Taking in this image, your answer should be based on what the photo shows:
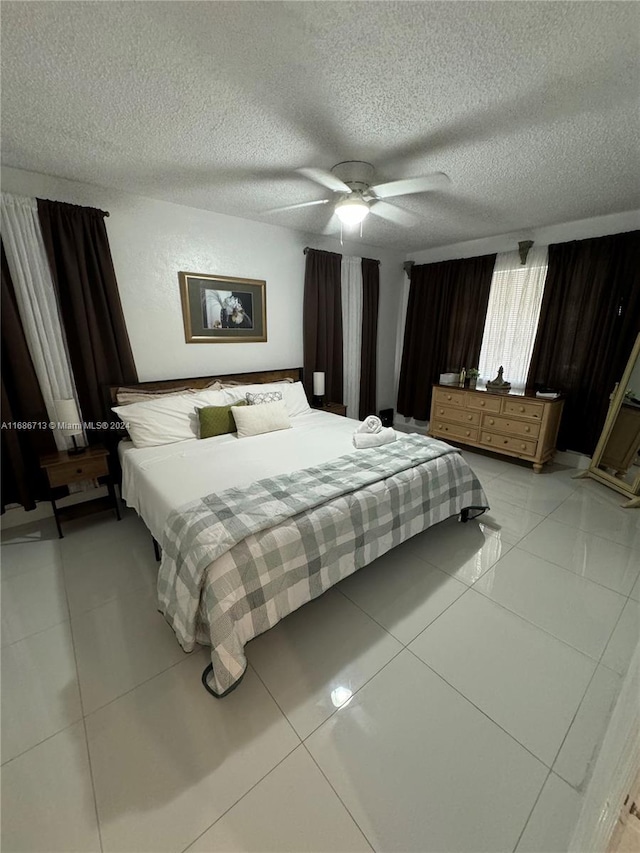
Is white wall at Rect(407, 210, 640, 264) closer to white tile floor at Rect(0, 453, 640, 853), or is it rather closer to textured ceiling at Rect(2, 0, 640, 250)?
textured ceiling at Rect(2, 0, 640, 250)

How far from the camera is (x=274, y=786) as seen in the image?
1103mm

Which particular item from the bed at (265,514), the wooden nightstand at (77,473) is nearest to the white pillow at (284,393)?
the bed at (265,514)

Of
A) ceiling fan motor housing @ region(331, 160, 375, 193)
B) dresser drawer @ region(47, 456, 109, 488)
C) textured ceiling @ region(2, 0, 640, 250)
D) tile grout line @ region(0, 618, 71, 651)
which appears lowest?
tile grout line @ region(0, 618, 71, 651)

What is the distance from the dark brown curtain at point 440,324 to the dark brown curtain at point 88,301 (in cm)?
350

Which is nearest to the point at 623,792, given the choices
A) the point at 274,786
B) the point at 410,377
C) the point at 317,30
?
the point at 274,786

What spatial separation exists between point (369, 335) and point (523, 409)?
207 cm

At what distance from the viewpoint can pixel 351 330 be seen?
4.30m

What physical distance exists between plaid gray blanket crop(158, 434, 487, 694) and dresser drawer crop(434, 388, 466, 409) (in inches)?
81.3

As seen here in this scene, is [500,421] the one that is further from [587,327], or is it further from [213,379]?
[213,379]

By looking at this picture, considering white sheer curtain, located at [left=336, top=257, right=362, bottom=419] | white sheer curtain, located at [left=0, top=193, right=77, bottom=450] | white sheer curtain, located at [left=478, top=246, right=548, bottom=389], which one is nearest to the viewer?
white sheer curtain, located at [left=0, top=193, right=77, bottom=450]

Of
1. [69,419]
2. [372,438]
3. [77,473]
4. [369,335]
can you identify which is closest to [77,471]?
[77,473]

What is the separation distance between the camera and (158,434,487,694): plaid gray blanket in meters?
1.34

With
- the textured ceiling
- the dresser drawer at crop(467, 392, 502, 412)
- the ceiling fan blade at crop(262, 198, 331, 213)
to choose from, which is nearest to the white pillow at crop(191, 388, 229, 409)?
the textured ceiling

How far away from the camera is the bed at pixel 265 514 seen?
136cm
